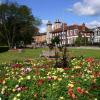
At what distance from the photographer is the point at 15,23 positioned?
9462 cm

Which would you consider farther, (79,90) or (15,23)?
(15,23)

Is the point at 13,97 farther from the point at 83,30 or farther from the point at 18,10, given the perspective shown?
the point at 83,30

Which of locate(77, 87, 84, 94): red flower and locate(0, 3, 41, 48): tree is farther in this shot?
locate(0, 3, 41, 48): tree

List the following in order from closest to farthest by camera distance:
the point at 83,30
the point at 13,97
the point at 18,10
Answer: the point at 13,97 → the point at 18,10 → the point at 83,30

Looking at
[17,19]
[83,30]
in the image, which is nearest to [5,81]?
[17,19]

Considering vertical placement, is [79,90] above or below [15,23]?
below

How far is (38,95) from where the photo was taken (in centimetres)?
785

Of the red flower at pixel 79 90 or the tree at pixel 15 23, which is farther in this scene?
the tree at pixel 15 23

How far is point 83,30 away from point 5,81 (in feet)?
486

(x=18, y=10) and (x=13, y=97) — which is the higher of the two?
(x=18, y=10)

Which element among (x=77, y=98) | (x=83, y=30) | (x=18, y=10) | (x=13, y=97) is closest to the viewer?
(x=77, y=98)

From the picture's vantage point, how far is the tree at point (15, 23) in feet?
308

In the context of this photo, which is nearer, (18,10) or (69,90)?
(69,90)

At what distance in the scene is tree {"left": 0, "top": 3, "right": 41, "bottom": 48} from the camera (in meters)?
93.8
